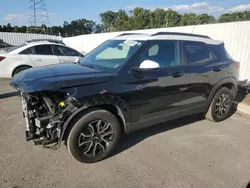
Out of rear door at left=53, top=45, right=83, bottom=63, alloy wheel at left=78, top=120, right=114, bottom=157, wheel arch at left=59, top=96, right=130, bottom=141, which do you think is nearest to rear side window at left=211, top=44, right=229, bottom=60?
wheel arch at left=59, top=96, right=130, bottom=141

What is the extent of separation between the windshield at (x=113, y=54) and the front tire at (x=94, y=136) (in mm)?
808

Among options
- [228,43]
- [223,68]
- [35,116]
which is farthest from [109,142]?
[228,43]

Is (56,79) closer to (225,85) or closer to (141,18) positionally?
(225,85)

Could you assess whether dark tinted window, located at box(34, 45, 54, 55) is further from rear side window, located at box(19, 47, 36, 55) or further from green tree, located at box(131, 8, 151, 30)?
green tree, located at box(131, 8, 151, 30)

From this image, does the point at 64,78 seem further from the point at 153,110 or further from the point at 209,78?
the point at 209,78

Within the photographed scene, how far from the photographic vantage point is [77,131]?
111 inches

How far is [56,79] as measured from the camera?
2.76m

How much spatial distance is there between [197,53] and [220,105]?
1.40 meters

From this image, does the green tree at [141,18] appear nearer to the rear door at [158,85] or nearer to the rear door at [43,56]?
the rear door at [43,56]

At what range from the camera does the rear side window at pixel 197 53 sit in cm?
393

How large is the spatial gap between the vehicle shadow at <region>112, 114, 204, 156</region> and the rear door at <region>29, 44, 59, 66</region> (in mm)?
5179

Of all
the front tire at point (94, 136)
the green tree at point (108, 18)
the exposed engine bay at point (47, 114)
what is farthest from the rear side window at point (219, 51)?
the green tree at point (108, 18)

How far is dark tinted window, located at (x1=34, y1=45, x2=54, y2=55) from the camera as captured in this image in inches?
301

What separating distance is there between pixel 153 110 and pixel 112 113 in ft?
2.52
